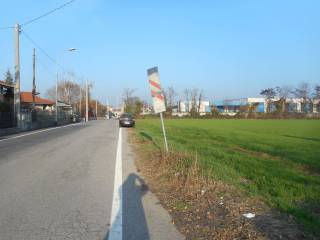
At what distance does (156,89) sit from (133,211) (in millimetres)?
7832

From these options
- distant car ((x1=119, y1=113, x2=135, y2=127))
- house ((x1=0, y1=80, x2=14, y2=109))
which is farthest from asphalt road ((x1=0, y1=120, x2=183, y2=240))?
distant car ((x1=119, y1=113, x2=135, y2=127))

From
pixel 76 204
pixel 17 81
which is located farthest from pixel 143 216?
pixel 17 81

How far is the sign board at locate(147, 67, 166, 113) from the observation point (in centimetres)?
1454

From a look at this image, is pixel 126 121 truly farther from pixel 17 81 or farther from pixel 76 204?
pixel 76 204

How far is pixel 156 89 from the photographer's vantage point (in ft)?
48.1

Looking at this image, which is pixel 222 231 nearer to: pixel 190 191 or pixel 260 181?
pixel 190 191

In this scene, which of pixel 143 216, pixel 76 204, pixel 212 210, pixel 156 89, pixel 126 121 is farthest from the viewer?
pixel 126 121

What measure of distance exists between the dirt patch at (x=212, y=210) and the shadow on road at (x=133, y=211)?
0.32 meters

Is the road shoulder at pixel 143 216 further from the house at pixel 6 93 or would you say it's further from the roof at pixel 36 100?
the roof at pixel 36 100

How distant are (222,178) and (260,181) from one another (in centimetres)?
91

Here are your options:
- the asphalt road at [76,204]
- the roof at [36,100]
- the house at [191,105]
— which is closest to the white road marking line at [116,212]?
the asphalt road at [76,204]

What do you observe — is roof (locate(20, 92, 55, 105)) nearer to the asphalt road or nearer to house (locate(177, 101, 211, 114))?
house (locate(177, 101, 211, 114))

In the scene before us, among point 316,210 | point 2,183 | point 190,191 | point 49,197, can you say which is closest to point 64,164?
point 2,183

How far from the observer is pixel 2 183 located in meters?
9.80
